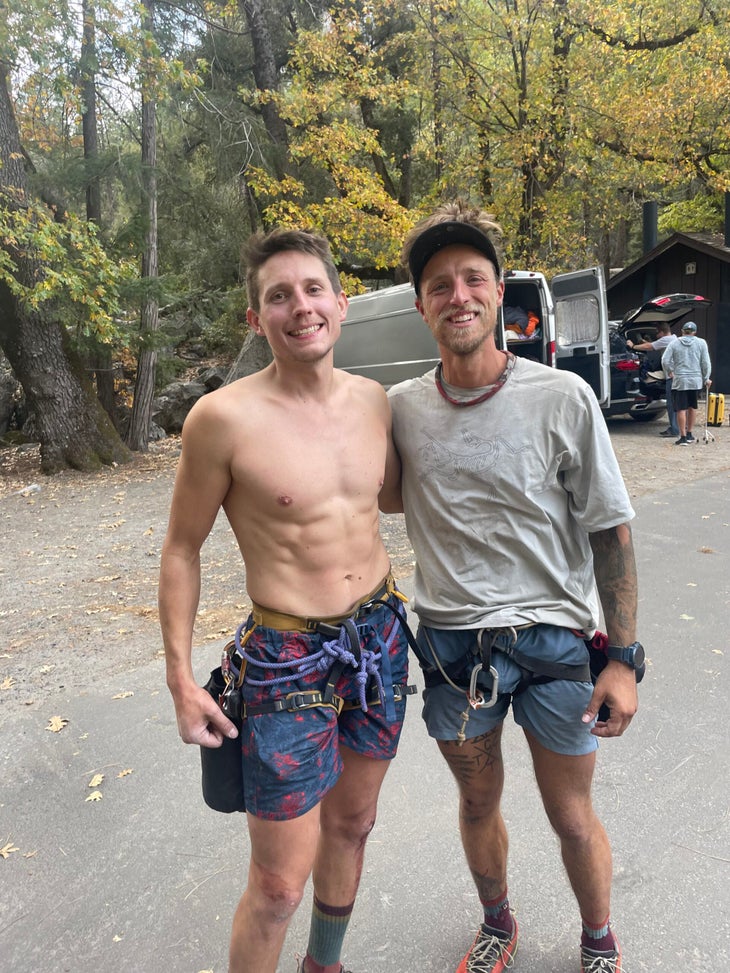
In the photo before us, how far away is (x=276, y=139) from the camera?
14.9 meters

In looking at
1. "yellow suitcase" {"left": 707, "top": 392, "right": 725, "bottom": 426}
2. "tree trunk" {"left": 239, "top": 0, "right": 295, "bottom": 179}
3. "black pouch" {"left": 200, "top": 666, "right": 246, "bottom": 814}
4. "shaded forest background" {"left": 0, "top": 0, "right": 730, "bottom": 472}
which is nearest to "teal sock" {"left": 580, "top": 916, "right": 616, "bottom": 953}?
"black pouch" {"left": 200, "top": 666, "right": 246, "bottom": 814}

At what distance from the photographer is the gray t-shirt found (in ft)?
6.37

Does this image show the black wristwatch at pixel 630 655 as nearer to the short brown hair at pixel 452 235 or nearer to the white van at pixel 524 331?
the short brown hair at pixel 452 235

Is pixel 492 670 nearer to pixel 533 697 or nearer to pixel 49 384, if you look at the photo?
pixel 533 697

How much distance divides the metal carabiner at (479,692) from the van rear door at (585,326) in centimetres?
1024

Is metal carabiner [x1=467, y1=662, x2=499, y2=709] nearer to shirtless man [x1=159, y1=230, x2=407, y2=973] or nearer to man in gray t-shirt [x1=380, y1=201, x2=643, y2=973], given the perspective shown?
man in gray t-shirt [x1=380, y1=201, x2=643, y2=973]

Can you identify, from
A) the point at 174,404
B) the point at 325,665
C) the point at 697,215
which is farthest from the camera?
the point at 697,215

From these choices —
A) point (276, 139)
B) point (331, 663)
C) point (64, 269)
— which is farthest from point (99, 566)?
point (276, 139)

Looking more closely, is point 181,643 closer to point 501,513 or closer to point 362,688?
point 362,688

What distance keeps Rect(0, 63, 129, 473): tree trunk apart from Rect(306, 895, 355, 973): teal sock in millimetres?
10456

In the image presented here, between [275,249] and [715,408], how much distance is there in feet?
41.8

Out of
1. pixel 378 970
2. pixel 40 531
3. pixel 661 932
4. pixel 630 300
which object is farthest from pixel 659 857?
pixel 630 300

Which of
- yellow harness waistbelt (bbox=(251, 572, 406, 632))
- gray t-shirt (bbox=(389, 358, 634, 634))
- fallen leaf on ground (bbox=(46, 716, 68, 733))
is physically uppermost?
gray t-shirt (bbox=(389, 358, 634, 634))

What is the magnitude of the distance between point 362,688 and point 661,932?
4.30 ft
